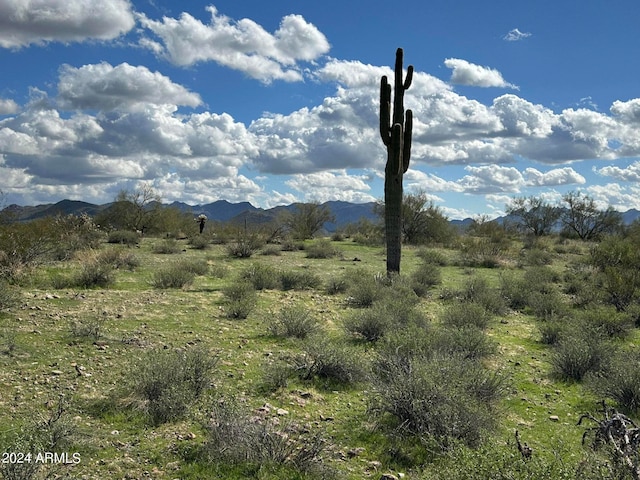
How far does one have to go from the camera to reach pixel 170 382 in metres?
6.07

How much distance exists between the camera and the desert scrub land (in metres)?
4.68

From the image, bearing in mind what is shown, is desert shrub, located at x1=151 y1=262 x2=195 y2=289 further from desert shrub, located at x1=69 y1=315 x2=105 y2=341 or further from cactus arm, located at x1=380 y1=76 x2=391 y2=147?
cactus arm, located at x1=380 y1=76 x2=391 y2=147

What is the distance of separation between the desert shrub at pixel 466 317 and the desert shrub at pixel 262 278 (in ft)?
19.6

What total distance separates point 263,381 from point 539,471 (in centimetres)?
445

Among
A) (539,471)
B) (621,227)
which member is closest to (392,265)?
(539,471)

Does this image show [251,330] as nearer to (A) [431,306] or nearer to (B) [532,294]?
(A) [431,306]

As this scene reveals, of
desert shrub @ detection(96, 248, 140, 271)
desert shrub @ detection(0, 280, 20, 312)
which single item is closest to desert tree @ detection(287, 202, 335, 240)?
desert shrub @ detection(96, 248, 140, 271)

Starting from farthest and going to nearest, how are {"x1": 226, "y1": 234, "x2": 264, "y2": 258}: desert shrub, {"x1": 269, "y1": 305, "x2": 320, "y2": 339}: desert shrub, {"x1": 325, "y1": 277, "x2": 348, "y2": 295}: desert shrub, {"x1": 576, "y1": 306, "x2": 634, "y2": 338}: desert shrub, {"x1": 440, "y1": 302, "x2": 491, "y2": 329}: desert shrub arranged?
{"x1": 226, "y1": 234, "x2": 264, "y2": 258}: desert shrub
{"x1": 325, "y1": 277, "x2": 348, "y2": 295}: desert shrub
{"x1": 576, "y1": 306, "x2": 634, "y2": 338}: desert shrub
{"x1": 440, "y1": 302, "x2": 491, "y2": 329}: desert shrub
{"x1": 269, "y1": 305, "x2": 320, "y2": 339}: desert shrub

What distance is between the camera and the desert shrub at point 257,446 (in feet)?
15.3

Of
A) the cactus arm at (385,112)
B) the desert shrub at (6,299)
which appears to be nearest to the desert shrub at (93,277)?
the desert shrub at (6,299)

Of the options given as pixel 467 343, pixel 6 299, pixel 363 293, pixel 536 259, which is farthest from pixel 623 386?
pixel 536 259

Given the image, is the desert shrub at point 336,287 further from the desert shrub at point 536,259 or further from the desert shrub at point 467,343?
the desert shrub at point 536,259

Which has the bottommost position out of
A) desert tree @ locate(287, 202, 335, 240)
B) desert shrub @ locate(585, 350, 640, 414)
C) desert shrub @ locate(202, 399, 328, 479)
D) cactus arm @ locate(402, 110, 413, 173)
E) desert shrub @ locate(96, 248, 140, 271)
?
desert shrub @ locate(202, 399, 328, 479)

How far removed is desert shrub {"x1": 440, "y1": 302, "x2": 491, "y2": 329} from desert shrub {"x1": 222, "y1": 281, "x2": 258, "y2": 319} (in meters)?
4.56
